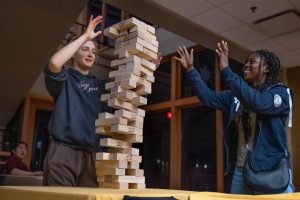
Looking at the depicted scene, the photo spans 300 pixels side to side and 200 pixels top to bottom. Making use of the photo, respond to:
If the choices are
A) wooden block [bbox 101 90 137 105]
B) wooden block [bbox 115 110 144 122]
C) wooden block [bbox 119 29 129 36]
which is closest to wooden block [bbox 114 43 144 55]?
wooden block [bbox 119 29 129 36]

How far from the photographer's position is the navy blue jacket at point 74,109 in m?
1.74

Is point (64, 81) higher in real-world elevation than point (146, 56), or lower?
lower

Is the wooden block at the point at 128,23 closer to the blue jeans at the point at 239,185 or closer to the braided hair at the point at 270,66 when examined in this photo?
the braided hair at the point at 270,66

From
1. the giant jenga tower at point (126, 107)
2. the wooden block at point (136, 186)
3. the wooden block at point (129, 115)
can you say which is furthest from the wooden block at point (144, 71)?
the wooden block at point (136, 186)

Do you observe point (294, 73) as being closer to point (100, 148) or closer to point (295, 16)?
point (295, 16)

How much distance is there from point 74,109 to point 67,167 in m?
0.29

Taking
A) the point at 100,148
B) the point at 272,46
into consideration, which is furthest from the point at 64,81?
the point at 272,46

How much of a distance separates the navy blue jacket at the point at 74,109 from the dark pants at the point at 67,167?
0.12 ft

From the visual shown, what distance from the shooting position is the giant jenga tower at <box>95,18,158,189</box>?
5.27 ft

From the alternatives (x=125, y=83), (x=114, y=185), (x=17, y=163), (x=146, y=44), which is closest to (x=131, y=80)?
(x=125, y=83)

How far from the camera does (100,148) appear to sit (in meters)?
1.89

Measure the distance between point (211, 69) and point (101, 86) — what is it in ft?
17.3

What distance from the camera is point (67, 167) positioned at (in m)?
1.71

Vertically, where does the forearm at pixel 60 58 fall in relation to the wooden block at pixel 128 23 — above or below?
below
